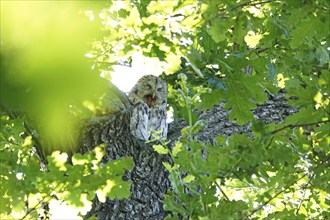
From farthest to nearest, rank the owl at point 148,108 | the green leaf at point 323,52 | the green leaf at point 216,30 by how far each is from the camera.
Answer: the owl at point 148,108 < the green leaf at point 323,52 < the green leaf at point 216,30

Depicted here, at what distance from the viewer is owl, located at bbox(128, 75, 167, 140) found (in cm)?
319

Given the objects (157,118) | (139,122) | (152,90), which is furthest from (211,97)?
(152,90)

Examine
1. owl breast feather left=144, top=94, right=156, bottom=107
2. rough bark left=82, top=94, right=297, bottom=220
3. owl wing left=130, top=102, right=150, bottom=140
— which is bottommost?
rough bark left=82, top=94, right=297, bottom=220

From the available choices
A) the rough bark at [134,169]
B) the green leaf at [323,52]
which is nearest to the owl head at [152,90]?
the rough bark at [134,169]

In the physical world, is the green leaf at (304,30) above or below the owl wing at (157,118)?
below

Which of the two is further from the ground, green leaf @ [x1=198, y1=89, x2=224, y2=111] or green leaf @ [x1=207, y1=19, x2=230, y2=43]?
green leaf @ [x1=207, y1=19, x2=230, y2=43]

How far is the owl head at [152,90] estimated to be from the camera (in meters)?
4.22

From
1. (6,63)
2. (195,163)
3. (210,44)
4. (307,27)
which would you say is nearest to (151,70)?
(195,163)

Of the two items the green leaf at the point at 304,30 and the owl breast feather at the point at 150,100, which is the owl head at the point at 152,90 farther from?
the green leaf at the point at 304,30

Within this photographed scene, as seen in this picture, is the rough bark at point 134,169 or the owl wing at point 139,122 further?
the owl wing at point 139,122

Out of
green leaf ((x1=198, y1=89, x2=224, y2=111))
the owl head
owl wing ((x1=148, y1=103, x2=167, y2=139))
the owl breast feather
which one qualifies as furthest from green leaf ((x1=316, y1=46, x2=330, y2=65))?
the owl breast feather

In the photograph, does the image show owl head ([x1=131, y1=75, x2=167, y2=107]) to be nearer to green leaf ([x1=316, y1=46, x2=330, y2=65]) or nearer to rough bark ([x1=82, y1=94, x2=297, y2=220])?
rough bark ([x1=82, y1=94, x2=297, y2=220])

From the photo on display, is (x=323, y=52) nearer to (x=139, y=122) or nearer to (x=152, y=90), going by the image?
(x=139, y=122)

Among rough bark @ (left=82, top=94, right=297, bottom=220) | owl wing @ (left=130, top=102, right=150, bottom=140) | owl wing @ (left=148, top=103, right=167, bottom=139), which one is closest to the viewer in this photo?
rough bark @ (left=82, top=94, right=297, bottom=220)
